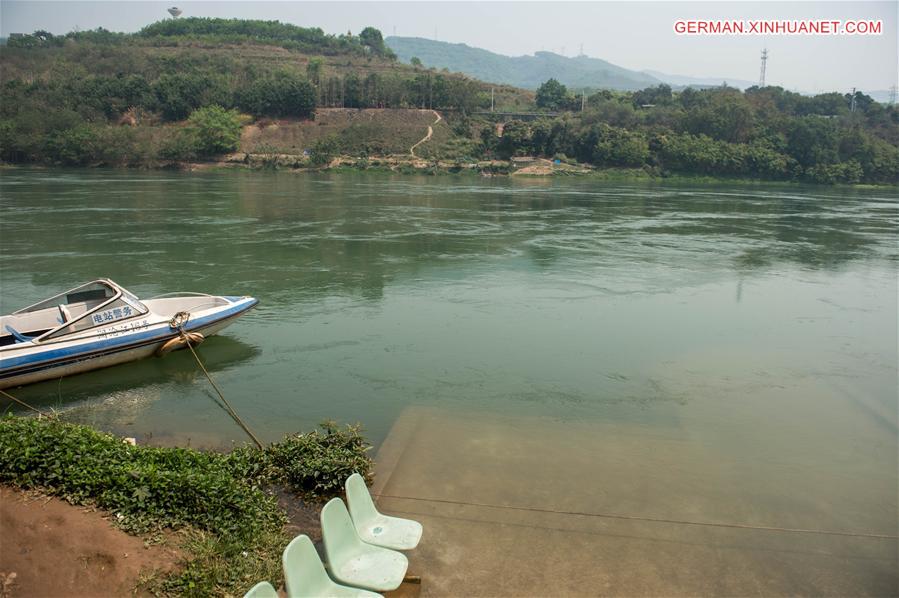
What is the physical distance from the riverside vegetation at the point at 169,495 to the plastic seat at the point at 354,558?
494 millimetres

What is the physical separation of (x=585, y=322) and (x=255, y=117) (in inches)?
2462

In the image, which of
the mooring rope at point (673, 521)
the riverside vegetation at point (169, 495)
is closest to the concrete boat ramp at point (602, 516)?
the mooring rope at point (673, 521)

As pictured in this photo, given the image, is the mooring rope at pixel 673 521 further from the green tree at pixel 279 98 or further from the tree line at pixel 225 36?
the tree line at pixel 225 36

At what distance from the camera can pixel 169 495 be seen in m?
5.14

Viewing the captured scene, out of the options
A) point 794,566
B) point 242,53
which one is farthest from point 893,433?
point 242,53

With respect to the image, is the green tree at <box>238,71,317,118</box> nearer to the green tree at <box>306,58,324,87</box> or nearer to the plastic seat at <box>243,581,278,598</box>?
the green tree at <box>306,58,324,87</box>

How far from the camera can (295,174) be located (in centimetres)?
5381

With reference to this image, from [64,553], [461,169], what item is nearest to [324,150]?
[461,169]

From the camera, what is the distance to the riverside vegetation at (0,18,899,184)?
5662cm

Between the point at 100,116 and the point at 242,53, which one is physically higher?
the point at 242,53

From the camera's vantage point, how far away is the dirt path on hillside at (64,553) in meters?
4.21

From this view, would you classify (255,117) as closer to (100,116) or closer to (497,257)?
(100,116)

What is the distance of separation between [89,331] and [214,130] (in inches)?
2126

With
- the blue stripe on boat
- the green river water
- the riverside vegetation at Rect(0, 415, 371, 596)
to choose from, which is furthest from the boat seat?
the riverside vegetation at Rect(0, 415, 371, 596)
